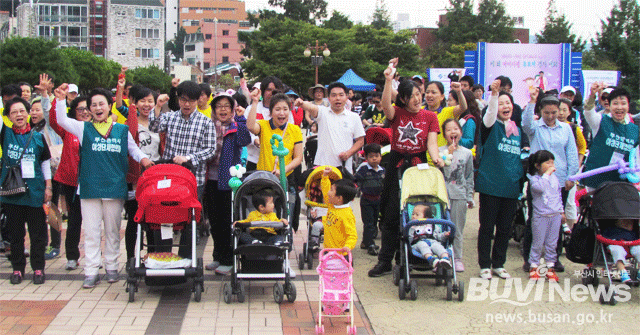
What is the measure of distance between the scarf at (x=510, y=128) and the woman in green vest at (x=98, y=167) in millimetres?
3631

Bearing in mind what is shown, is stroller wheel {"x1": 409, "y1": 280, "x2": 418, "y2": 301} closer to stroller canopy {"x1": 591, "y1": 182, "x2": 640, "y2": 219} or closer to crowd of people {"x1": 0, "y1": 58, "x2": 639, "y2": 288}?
crowd of people {"x1": 0, "y1": 58, "x2": 639, "y2": 288}

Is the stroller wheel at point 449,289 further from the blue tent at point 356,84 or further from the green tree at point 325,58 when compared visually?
the green tree at point 325,58

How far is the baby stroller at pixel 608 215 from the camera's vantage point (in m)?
5.69

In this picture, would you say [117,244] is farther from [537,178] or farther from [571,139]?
[571,139]

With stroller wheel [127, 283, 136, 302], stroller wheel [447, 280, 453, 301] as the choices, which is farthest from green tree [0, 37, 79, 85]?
stroller wheel [447, 280, 453, 301]

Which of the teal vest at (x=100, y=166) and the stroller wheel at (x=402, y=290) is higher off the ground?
the teal vest at (x=100, y=166)

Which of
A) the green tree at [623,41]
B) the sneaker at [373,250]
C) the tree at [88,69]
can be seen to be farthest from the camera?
the tree at [88,69]

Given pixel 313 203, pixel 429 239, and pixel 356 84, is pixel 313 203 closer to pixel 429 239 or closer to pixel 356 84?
pixel 429 239

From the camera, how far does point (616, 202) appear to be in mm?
5754

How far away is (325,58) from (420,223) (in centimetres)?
4117

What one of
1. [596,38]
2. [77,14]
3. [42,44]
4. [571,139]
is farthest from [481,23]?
[571,139]

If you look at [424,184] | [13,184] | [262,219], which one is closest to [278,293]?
[262,219]

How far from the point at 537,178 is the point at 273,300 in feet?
9.88

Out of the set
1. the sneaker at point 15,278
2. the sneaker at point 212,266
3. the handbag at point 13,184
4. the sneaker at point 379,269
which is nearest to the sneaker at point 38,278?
the sneaker at point 15,278
